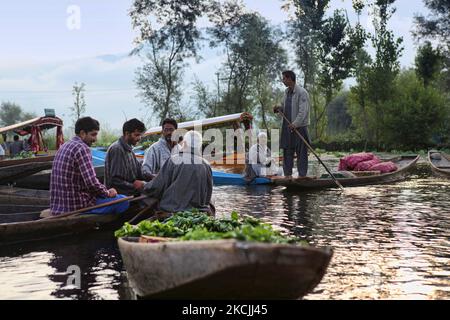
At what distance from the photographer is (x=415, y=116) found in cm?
2894

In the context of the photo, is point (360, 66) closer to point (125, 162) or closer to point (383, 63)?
point (383, 63)

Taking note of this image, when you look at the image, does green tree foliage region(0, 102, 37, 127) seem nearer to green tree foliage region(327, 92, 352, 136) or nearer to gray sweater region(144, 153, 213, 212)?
green tree foliage region(327, 92, 352, 136)

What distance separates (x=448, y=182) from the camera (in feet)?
47.0

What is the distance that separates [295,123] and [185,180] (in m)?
6.06

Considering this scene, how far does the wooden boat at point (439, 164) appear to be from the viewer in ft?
50.2

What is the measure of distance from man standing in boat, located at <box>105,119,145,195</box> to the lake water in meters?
0.77

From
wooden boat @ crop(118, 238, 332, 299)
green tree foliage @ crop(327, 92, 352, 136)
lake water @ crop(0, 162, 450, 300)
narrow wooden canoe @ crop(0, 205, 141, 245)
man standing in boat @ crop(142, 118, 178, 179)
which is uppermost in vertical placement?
green tree foliage @ crop(327, 92, 352, 136)

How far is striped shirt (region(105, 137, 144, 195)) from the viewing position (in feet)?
24.9

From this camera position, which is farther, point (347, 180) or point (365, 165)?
point (365, 165)

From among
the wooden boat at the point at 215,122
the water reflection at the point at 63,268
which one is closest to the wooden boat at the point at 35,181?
the wooden boat at the point at 215,122

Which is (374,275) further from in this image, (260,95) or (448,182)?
(260,95)

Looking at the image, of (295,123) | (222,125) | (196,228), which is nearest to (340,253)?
(196,228)

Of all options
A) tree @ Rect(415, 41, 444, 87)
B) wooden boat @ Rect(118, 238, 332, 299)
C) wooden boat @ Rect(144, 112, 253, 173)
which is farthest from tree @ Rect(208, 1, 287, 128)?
wooden boat @ Rect(118, 238, 332, 299)
